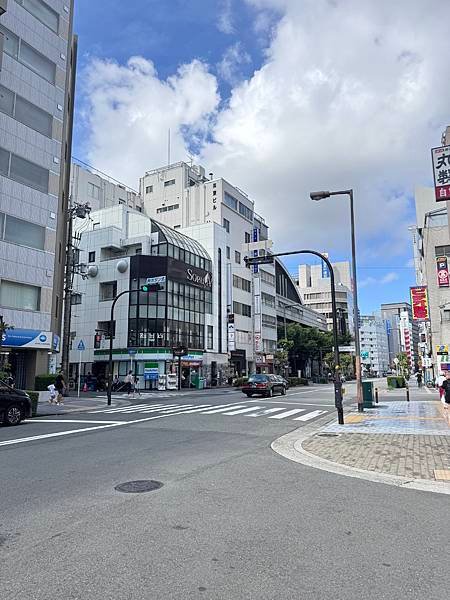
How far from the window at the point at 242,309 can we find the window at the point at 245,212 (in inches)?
563

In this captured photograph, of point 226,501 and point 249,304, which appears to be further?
point 249,304

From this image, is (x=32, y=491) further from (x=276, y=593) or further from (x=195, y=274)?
(x=195, y=274)

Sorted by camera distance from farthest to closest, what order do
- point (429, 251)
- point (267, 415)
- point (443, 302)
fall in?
1. point (429, 251)
2. point (443, 302)
3. point (267, 415)

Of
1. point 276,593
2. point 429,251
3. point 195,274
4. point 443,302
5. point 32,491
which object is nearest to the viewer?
point 276,593

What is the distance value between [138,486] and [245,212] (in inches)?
2566

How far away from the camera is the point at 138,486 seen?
687 cm

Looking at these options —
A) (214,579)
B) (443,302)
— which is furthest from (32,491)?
(443,302)

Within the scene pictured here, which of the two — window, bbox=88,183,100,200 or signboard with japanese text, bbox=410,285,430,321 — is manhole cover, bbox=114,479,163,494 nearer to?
signboard with japanese text, bbox=410,285,430,321

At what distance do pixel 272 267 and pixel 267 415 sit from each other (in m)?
55.5

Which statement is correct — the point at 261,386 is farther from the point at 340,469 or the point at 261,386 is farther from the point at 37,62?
the point at 37,62

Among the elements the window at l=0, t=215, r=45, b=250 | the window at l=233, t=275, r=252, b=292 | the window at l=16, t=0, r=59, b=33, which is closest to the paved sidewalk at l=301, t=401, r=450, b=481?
the window at l=0, t=215, r=45, b=250

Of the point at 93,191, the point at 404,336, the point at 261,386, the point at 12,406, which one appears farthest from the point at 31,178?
the point at 404,336

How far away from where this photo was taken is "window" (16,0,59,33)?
98.7 feet

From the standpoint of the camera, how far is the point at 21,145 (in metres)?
28.5
